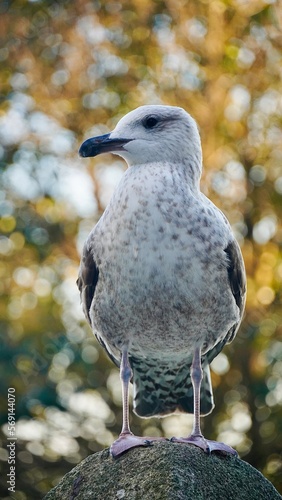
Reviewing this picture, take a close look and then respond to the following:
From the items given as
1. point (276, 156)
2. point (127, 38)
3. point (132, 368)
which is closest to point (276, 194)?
point (276, 156)

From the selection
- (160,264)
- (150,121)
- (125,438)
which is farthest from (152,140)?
(125,438)

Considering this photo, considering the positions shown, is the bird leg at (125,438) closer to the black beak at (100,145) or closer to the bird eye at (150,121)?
the black beak at (100,145)

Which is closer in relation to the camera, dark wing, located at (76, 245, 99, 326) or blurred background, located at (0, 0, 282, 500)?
dark wing, located at (76, 245, 99, 326)

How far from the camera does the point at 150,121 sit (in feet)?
19.3

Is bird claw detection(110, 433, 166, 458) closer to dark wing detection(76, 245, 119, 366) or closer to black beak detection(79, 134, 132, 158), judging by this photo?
dark wing detection(76, 245, 119, 366)

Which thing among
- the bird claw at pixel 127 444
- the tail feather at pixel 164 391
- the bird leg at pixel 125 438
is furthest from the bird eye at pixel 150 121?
the bird claw at pixel 127 444

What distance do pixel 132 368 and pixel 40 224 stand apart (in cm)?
599

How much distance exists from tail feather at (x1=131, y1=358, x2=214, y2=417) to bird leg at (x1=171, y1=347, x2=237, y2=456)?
373mm

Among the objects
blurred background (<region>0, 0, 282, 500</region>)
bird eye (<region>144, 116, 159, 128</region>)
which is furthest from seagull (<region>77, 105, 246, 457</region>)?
blurred background (<region>0, 0, 282, 500</region>)

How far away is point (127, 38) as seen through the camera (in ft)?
40.8

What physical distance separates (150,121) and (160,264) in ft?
3.33

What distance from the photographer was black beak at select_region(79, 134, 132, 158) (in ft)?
18.7

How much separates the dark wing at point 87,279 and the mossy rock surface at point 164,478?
998 mm

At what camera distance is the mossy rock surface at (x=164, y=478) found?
5.04 m
